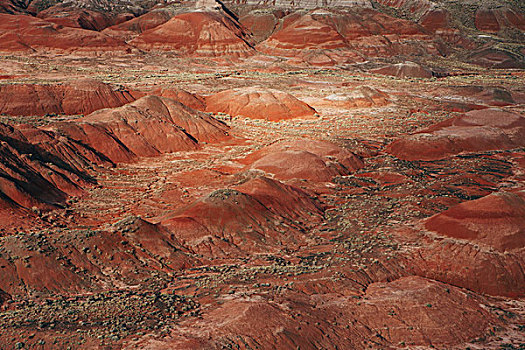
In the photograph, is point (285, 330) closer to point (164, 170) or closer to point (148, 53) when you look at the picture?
point (164, 170)

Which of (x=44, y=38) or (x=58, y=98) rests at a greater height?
(x=44, y=38)

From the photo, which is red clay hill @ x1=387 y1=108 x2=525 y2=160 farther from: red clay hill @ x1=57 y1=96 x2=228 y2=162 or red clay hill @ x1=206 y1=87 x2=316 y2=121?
red clay hill @ x1=57 y1=96 x2=228 y2=162

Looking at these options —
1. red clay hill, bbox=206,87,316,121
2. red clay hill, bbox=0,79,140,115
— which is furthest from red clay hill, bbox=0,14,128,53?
red clay hill, bbox=206,87,316,121

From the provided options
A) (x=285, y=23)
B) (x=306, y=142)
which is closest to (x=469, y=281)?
(x=306, y=142)

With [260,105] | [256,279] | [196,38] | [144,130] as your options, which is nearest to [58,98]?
[144,130]

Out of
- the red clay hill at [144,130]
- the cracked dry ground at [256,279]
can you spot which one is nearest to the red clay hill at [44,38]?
the red clay hill at [144,130]

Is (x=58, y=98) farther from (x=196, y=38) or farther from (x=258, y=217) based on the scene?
(x=196, y=38)
